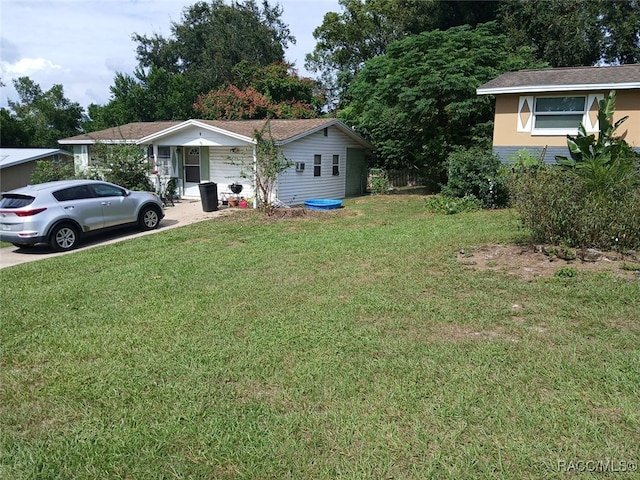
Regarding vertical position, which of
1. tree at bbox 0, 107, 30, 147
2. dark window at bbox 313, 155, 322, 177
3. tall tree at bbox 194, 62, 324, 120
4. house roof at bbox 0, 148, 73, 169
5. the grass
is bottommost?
the grass

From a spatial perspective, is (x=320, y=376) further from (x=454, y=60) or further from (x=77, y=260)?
(x=454, y=60)

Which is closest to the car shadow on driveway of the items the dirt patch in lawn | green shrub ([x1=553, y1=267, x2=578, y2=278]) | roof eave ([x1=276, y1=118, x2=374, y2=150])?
roof eave ([x1=276, y1=118, x2=374, y2=150])

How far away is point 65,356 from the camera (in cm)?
409

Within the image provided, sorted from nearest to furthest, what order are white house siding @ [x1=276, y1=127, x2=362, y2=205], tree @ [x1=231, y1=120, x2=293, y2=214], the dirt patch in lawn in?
the dirt patch in lawn
tree @ [x1=231, y1=120, x2=293, y2=214]
white house siding @ [x1=276, y1=127, x2=362, y2=205]

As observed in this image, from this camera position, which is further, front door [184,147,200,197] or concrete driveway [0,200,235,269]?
front door [184,147,200,197]

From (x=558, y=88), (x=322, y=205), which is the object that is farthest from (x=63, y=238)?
(x=558, y=88)

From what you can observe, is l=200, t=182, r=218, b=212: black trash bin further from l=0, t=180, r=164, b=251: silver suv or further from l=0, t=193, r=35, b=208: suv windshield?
l=0, t=193, r=35, b=208: suv windshield

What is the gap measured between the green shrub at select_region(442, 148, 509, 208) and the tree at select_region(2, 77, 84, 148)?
35643 millimetres

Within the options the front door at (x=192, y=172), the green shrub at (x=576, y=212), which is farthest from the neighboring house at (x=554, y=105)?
the front door at (x=192, y=172)

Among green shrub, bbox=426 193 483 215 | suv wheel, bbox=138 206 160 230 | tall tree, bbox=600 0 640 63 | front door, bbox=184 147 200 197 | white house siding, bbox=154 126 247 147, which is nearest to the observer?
suv wheel, bbox=138 206 160 230

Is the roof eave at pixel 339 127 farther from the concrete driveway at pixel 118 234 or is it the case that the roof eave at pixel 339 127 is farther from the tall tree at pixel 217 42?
the tall tree at pixel 217 42

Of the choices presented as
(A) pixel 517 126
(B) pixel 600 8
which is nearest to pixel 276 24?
(B) pixel 600 8

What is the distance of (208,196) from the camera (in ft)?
50.8

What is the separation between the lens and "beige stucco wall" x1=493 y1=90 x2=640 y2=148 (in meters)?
13.7
